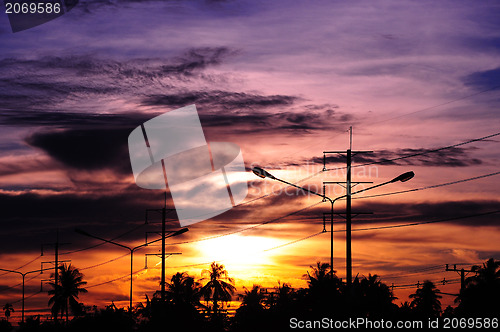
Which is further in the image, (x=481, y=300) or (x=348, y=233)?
(x=481, y=300)

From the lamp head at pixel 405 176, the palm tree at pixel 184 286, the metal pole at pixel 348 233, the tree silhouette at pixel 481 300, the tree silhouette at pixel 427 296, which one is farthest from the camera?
the tree silhouette at pixel 427 296

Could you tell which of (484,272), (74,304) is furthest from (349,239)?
(74,304)

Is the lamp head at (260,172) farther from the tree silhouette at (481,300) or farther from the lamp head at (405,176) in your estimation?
the tree silhouette at (481,300)

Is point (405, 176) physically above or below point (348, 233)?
above

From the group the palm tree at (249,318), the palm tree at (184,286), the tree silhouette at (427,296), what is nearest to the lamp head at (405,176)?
the palm tree at (249,318)

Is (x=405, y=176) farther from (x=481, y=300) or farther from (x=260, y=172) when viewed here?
(x=481, y=300)

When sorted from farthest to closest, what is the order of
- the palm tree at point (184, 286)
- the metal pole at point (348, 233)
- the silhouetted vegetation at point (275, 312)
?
1. the palm tree at point (184, 286)
2. the silhouetted vegetation at point (275, 312)
3. the metal pole at point (348, 233)

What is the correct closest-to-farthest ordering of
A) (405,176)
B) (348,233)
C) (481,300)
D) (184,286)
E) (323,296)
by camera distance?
(405,176) → (348,233) → (323,296) → (481,300) → (184,286)

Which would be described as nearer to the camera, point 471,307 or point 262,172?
→ point 262,172

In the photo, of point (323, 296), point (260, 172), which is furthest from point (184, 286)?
point (260, 172)

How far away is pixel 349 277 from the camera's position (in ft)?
105

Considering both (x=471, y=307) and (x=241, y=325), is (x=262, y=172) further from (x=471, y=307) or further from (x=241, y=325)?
(x=471, y=307)

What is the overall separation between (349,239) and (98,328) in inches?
1152

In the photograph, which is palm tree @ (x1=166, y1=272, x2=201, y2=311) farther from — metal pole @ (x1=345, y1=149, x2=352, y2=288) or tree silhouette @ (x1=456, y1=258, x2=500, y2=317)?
metal pole @ (x1=345, y1=149, x2=352, y2=288)
